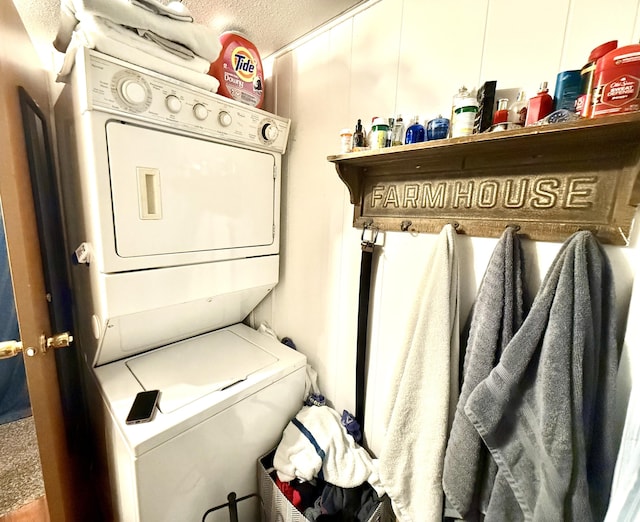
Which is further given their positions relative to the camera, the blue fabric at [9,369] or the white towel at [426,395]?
the blue fabric at [9,369]

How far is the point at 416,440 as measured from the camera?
38.0 inches

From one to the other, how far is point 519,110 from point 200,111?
1116 millimetres

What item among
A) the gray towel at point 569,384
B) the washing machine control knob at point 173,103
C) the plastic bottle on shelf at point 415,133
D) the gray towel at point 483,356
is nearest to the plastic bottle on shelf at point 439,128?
the plastic bottle on shelf at point 415,133

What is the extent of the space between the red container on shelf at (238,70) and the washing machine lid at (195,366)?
1.26 meters

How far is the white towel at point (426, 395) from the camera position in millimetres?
900

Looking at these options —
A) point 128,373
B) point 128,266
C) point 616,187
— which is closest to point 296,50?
point 128,266

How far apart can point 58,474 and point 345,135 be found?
178 centimetres

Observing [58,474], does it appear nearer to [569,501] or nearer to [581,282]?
[569,501]

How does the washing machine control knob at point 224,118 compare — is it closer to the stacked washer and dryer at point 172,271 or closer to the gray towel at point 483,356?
the stacked washer and dryer at point 172,271

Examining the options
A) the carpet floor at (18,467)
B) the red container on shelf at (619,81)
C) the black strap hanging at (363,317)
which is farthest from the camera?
the carpet floor at (18,467)

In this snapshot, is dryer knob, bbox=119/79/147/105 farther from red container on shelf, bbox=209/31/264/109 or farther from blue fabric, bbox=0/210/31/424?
blue fabric, bbox=0/210/31/424

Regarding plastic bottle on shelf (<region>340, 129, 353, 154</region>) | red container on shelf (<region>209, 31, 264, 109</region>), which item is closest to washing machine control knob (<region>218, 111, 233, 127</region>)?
red container on shelf (<region>209, 31, 264, 109</region>)

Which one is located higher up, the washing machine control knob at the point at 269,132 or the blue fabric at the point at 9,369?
the washing machine control knob at the point at 269,132

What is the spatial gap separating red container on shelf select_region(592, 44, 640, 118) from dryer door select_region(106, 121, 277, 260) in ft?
3.93
